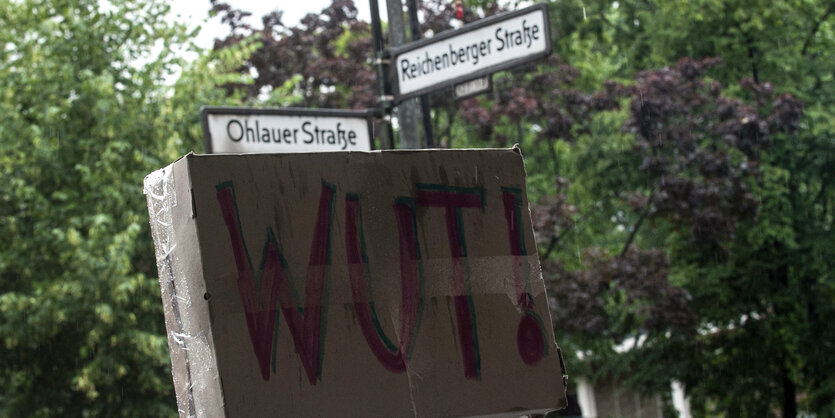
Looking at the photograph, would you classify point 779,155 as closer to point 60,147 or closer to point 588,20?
point 588,20

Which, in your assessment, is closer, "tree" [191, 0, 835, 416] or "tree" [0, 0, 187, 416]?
"tree" [0, 0, 187, 416]

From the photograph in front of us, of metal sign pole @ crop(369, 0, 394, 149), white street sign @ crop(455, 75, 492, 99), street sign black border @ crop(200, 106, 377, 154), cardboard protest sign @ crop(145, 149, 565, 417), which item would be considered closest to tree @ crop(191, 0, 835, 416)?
metal sign pole @ crop(369, 0, 394, 149)

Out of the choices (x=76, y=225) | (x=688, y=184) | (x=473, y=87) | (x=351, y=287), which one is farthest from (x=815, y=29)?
(x=351, y=287)

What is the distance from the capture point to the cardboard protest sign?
2.69 metres

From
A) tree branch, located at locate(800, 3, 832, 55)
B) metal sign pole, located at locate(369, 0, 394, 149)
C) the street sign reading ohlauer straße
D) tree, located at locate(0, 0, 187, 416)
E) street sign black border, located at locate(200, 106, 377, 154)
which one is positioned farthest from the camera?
tree branch, located at locate(800, 3, 832, 55)

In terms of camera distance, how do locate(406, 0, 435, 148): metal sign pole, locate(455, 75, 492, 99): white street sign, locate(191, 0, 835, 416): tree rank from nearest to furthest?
locate(455, 75, 492, 99): white street sign, locate(406, 0, 435, 148): metal sign pole, locate(191, 0, 835, 416): tree

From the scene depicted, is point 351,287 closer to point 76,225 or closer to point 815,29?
point 76,225

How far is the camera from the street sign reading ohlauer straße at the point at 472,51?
6.55m

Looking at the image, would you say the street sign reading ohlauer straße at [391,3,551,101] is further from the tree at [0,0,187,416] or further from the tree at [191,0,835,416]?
the tree at [191,0,835,416]

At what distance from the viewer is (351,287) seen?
2818mm

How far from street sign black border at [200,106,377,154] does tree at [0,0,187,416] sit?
5.30 meters

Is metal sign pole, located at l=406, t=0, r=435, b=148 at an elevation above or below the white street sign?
above

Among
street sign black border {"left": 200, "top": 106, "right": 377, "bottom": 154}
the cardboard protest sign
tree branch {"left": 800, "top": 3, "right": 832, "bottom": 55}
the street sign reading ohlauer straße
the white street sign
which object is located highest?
tree branch {"left": 800, "top": 3, "right": 832, "bottom": 55}

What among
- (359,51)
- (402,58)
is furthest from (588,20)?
(402,58)
